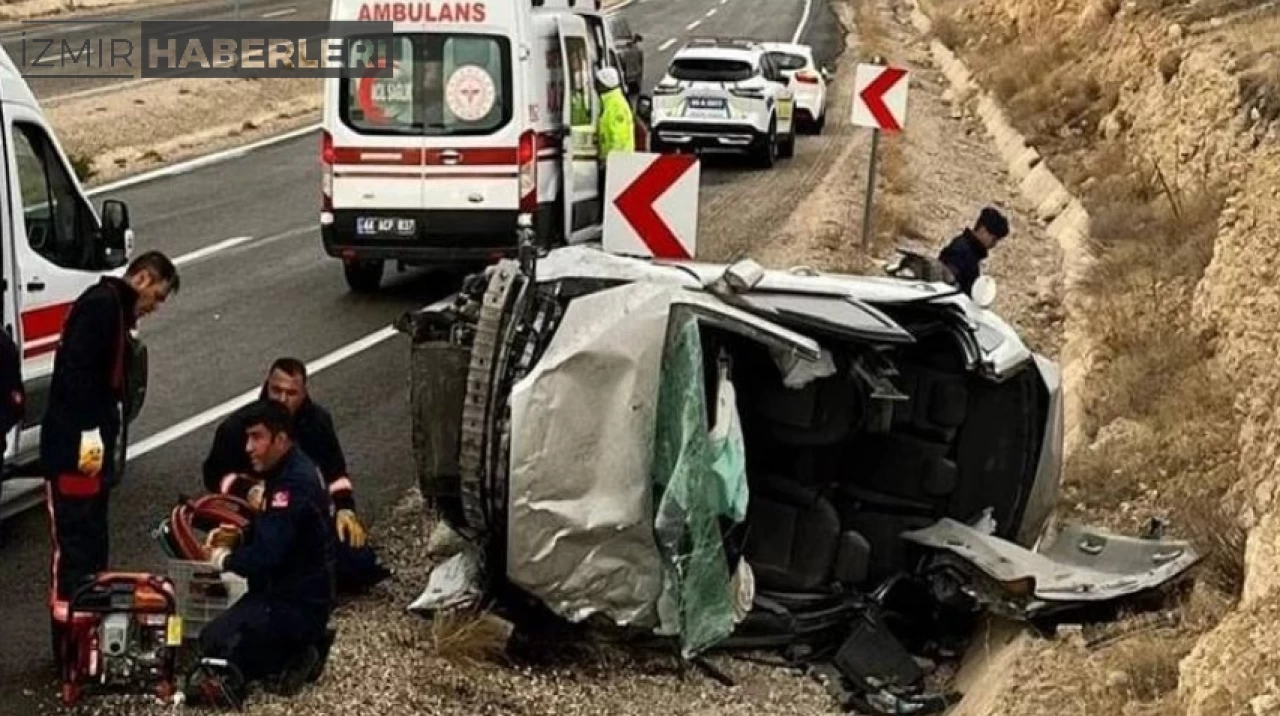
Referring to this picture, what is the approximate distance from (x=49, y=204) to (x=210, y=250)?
8329 millimetres

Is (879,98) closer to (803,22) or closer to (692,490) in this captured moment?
(692,490)

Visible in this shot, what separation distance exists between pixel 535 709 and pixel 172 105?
2419 cm

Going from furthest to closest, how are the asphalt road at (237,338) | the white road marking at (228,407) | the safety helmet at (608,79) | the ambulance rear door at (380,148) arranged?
the safety helmet at (608,79)
the ambulance rear door at (380,148)
the white road marking at (228,407)
the asphalt road at (237,338)

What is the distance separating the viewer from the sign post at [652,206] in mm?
11344

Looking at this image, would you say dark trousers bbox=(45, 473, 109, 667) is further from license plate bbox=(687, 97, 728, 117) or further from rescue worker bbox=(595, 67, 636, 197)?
license plate bbox=(687, 97, 728, 117)

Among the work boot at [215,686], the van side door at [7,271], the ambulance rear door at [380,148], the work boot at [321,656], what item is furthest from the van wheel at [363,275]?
the work boot at [215,686]

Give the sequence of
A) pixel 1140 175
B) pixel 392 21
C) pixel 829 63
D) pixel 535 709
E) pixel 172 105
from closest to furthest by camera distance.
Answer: pixel 535 709, pixel 392 21, pixel 1140 175, pixel 172 105, pixel 829 63

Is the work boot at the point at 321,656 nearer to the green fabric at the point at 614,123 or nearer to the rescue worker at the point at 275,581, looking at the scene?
the rescue worker at the point at 275,581

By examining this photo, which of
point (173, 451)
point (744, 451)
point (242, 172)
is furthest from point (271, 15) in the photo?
point (744, 451)

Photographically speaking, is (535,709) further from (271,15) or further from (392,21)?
(271,15)

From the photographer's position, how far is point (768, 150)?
2488 centimetres

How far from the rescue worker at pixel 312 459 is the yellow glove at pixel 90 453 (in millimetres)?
822

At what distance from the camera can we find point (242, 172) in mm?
22953

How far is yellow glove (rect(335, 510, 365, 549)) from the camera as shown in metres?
7.79
